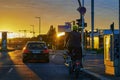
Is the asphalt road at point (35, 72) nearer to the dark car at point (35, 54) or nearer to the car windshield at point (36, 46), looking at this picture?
the dark car at point (35, 54)

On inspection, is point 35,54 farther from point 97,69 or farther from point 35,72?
point 97,69

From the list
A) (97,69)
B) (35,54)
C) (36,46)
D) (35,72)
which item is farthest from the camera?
(36,46)

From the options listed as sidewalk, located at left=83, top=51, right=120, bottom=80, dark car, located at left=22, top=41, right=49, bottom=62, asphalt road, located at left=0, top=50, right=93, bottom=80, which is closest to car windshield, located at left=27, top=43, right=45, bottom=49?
dark car, located at left=22, top=41, right=49, bottom=62

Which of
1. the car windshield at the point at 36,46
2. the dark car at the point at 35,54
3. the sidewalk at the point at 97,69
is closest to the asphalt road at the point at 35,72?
the sidewalk at the point at 97,69

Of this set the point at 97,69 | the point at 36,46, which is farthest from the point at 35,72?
the point at 36,46

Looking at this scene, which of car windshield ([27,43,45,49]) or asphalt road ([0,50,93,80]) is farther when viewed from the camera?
car windshield ([27,43,45,49])

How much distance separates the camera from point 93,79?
62.0ft

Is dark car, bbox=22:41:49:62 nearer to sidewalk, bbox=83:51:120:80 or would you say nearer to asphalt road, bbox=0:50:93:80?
sidewalk, bbox=83:51:120:80

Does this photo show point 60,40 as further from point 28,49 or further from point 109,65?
point 109,65

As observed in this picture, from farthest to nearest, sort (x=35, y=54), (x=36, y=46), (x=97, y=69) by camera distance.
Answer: (x=36, y=46), (x=35, y=54), (x=97, y=69)

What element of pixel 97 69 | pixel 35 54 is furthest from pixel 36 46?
pixel 97 69

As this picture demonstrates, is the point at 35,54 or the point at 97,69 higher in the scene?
the point at 35,54

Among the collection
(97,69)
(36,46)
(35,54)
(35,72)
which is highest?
(36,46)

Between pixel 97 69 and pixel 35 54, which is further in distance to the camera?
pixel 35 54
